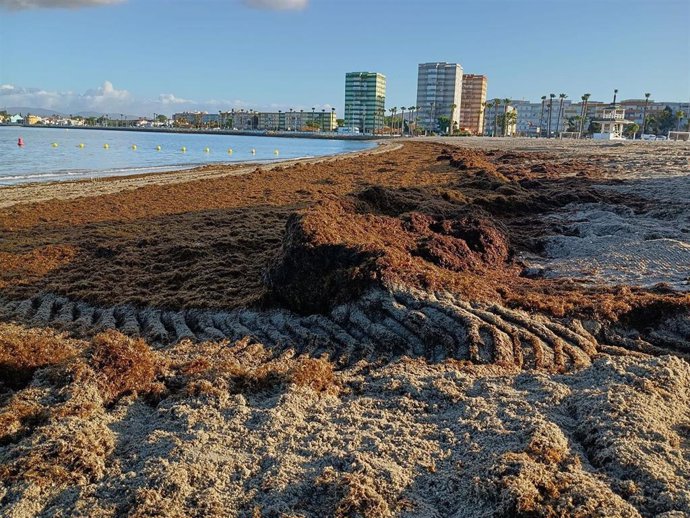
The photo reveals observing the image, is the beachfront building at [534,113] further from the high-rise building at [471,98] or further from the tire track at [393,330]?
the tire track at [393,330]

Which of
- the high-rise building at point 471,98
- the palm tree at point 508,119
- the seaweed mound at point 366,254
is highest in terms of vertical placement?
the high-rise building at point 471,98

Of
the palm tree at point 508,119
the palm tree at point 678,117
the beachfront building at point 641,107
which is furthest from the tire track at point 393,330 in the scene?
the beachfront building at point 641,107

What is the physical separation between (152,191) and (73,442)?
50.1 feet

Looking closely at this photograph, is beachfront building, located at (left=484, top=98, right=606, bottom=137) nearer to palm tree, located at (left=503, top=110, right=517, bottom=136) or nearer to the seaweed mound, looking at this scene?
palm tree, located at (left=503, top=110, right=517, bottom=136)

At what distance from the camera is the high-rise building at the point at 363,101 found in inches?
7377

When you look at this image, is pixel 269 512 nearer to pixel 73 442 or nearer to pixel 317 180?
pixel 73 442

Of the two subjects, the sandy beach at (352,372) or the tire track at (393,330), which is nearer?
the sandy beach at (352,372)

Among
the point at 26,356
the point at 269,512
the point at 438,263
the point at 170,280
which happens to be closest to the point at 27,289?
the point at 170,280

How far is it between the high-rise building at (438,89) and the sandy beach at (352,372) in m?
166

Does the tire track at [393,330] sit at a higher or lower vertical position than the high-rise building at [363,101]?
lower

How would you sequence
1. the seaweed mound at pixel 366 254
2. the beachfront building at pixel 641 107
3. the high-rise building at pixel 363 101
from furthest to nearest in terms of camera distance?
the high-rise building at pixel 363 101, the beachfront building at pixel 641 107, the seaweed mound at pixel 366 254

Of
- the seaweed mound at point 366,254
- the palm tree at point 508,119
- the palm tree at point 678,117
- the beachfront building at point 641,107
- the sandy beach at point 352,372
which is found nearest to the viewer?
the sandy beach at point 352,372

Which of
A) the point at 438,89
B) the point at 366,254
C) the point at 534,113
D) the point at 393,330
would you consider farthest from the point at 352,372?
the point at 534,113

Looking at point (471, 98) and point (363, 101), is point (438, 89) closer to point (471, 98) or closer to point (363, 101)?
point (471, 98)
